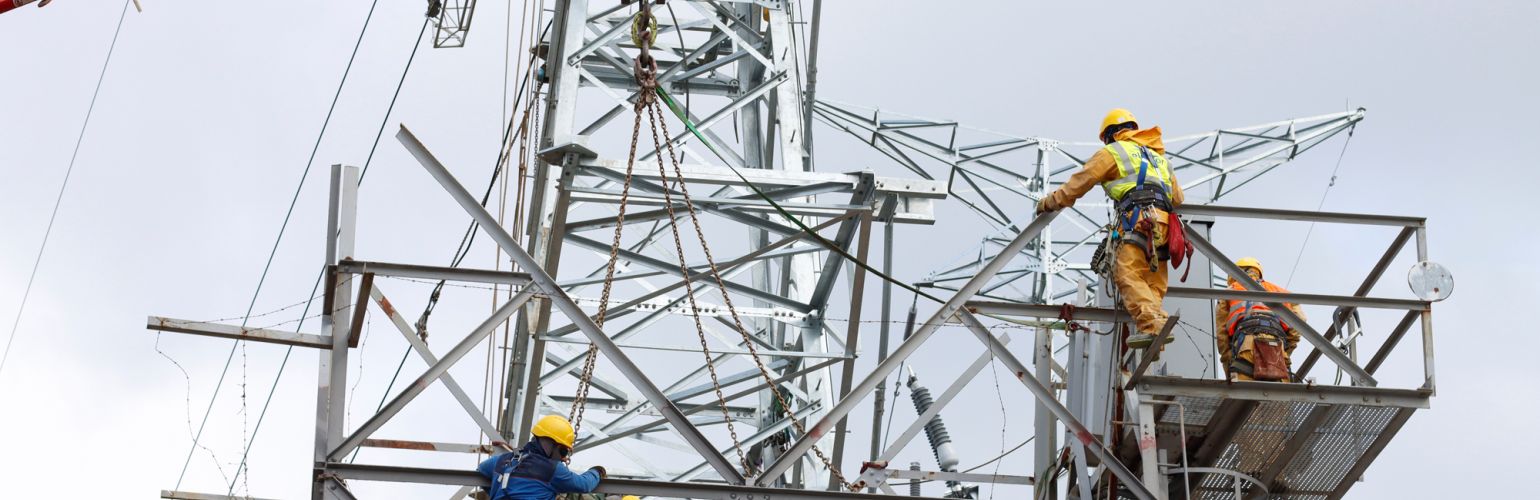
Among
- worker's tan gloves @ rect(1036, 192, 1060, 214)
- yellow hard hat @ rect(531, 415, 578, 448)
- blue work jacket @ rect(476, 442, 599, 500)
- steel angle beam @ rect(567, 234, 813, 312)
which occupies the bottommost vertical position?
blue work jacket @ rect(476, 442, 599, 500)

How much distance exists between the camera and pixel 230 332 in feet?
42.4

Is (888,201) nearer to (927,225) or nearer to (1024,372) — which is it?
(927,225)

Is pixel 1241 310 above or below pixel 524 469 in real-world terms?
above

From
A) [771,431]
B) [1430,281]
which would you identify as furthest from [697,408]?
[1430,281]

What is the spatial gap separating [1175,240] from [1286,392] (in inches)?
49.5

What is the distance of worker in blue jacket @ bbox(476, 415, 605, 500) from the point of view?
12977 millimetres

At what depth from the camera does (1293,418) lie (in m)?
13.9

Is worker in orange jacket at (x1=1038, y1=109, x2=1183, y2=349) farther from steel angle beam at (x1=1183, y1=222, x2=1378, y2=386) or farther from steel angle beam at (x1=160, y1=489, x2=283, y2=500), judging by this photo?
steel angle beam at (x1=160, y1=489, x2=283, y2=500)

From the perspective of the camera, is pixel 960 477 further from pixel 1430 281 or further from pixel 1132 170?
pixel 1430 281

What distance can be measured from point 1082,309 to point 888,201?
324 cm

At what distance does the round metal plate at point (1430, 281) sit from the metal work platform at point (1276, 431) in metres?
0.69

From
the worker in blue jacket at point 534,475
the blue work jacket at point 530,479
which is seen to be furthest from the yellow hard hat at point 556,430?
the blue work jacket at point 530,479

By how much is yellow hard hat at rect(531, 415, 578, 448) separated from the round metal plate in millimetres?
5736

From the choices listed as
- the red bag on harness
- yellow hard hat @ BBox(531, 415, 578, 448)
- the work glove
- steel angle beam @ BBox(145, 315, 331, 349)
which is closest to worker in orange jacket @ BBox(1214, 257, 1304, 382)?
the red bag on harness
